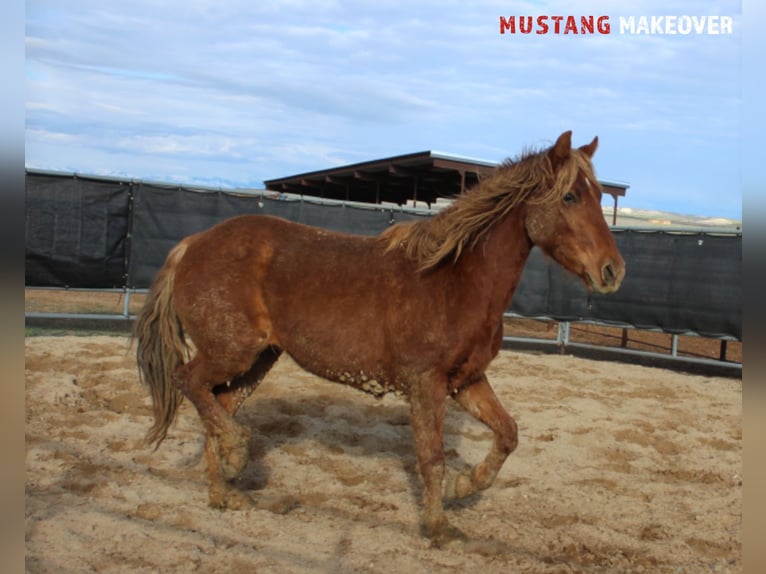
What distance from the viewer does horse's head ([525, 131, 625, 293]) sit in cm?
336

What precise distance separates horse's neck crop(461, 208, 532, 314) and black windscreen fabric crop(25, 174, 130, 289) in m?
6.82

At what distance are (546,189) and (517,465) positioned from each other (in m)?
2.24

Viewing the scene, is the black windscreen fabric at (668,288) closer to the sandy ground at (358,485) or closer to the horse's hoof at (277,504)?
the sandy ground at (358,485)

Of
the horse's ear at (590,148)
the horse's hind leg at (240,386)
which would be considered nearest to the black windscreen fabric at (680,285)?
the horse's ear at (590,148)

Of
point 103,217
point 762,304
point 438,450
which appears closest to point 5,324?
point 762,304

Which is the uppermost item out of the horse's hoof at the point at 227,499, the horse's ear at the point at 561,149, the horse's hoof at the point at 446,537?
the horse's ear at the point at 561,149

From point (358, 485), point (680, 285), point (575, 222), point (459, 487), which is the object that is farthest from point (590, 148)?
point (680, 285)

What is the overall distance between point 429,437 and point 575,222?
1.39 metres

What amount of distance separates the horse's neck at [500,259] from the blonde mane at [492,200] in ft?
0.15

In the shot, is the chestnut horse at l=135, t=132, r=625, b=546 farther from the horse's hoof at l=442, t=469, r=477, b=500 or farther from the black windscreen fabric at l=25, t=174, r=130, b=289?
the black windscreen fabric at l=25, t=174, r=130, b=289

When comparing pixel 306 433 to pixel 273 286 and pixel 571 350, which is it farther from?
pixel 571 350

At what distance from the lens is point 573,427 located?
19.0 ft

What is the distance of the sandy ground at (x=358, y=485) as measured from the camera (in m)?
3.20

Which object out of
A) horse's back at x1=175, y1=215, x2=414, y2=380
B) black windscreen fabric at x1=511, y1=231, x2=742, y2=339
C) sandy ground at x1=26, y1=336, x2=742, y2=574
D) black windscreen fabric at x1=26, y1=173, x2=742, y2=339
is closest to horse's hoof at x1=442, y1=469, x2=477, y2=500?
sandy ground at x1=26, y1=336, x2=742, y2=574
